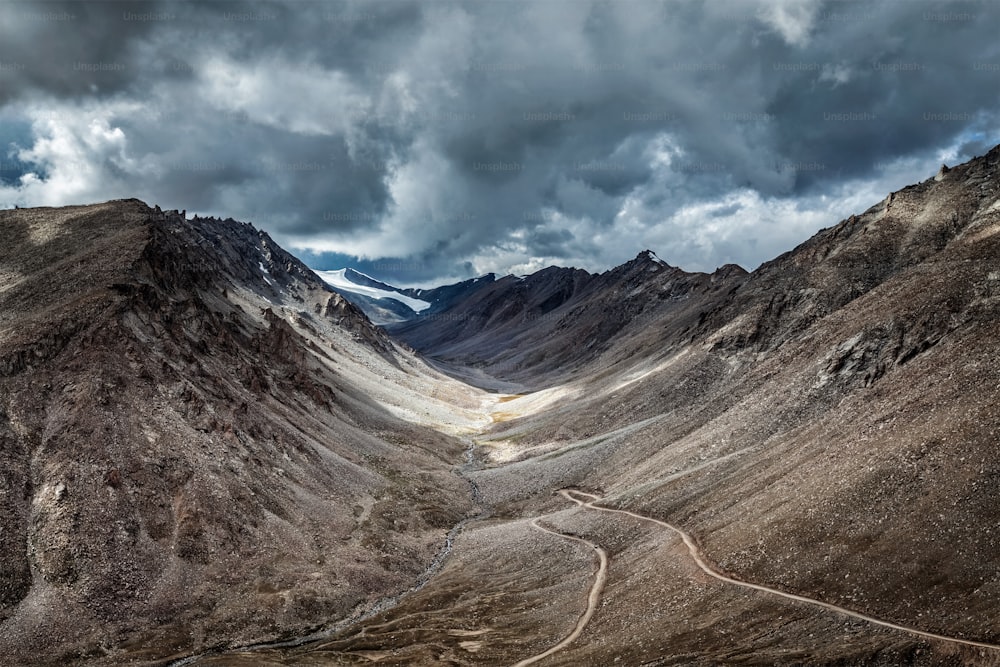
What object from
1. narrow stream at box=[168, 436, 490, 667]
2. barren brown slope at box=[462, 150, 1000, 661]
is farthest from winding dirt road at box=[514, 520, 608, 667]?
narrow stream at box=[168, 436, 490, 667]

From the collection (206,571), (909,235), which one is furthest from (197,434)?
(909,235)

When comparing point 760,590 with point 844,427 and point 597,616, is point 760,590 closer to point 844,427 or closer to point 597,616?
point 597,616

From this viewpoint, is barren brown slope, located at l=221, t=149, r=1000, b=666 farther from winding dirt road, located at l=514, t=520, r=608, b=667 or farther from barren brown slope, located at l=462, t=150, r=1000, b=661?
winding dirt road, located at l=514, t=520, r=608, b=667

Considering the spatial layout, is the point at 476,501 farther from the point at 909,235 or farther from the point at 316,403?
the point at 909,235

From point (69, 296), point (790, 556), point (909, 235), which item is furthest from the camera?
point (909, 235)

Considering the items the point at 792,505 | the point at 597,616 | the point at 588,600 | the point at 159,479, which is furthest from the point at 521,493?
the point at 159,479

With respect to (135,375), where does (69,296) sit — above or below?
above
